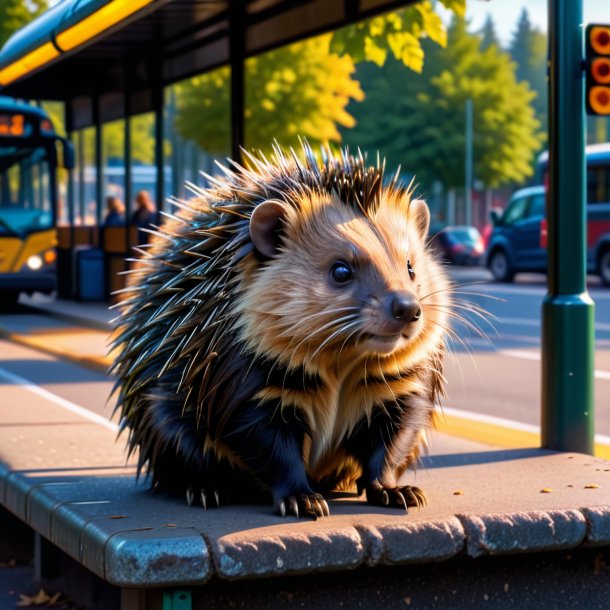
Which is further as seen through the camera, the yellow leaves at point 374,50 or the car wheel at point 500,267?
the car wheel at point 500,267

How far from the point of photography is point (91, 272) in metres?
21.0

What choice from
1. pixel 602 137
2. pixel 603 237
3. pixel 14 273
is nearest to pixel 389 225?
pixel 14 273

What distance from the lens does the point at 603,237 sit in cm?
2747

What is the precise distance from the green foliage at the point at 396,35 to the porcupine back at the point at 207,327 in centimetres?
599

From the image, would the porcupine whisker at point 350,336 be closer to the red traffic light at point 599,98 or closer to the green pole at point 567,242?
the green pole at point 567,242

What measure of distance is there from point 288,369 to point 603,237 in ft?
79.5

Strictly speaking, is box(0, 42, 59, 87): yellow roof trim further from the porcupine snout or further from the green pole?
the porcupine snout

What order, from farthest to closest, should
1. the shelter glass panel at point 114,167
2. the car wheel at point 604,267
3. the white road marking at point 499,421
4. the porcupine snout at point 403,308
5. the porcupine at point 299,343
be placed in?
the car wheel at point 604,267 → the shelter glass panel at point 114,167 → the white road marking at point 499,421 → the porcupine at point 299,343 → the porcupine snout at point 403,308

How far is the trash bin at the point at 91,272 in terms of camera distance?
21.0 meters

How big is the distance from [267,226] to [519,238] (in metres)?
27.0

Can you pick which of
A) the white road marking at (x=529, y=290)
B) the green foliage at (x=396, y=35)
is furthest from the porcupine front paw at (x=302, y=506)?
the white road marking at (x=529, y=290)

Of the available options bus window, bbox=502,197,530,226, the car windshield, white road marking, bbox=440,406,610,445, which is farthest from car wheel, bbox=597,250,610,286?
white road marking, bbox=440,406,610,445

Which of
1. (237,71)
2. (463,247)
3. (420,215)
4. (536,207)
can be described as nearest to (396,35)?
(237,71)

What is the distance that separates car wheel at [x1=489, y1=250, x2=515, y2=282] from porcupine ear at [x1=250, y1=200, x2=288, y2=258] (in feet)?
89.4
